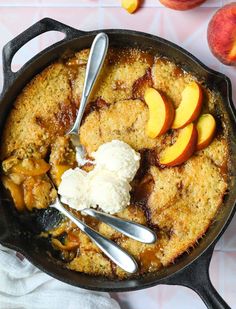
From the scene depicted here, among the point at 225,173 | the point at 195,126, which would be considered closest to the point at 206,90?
the point at 195,126

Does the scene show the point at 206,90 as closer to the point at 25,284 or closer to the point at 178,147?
the point at 178,147

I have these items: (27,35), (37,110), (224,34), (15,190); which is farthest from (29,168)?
(224,34)

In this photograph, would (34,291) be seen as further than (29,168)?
Yes

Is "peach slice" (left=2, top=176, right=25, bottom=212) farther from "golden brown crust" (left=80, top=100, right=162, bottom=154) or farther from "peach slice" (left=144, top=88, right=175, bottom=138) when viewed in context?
"peach slice" (left=144, top=88, right=175, bottom=138)

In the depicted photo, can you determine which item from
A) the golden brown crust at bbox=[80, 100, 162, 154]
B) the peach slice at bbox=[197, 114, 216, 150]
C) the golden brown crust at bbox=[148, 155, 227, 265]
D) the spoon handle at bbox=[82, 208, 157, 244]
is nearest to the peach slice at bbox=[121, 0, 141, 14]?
the golden brown crust at bbox=[80, 100, 162, 154]

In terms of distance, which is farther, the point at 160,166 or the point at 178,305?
the point at 178,305

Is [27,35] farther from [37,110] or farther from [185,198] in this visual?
[185,198]

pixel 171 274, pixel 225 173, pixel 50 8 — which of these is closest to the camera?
pixel 171 274

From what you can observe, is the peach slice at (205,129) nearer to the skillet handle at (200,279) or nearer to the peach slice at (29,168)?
the skillet handle at (200,279)
